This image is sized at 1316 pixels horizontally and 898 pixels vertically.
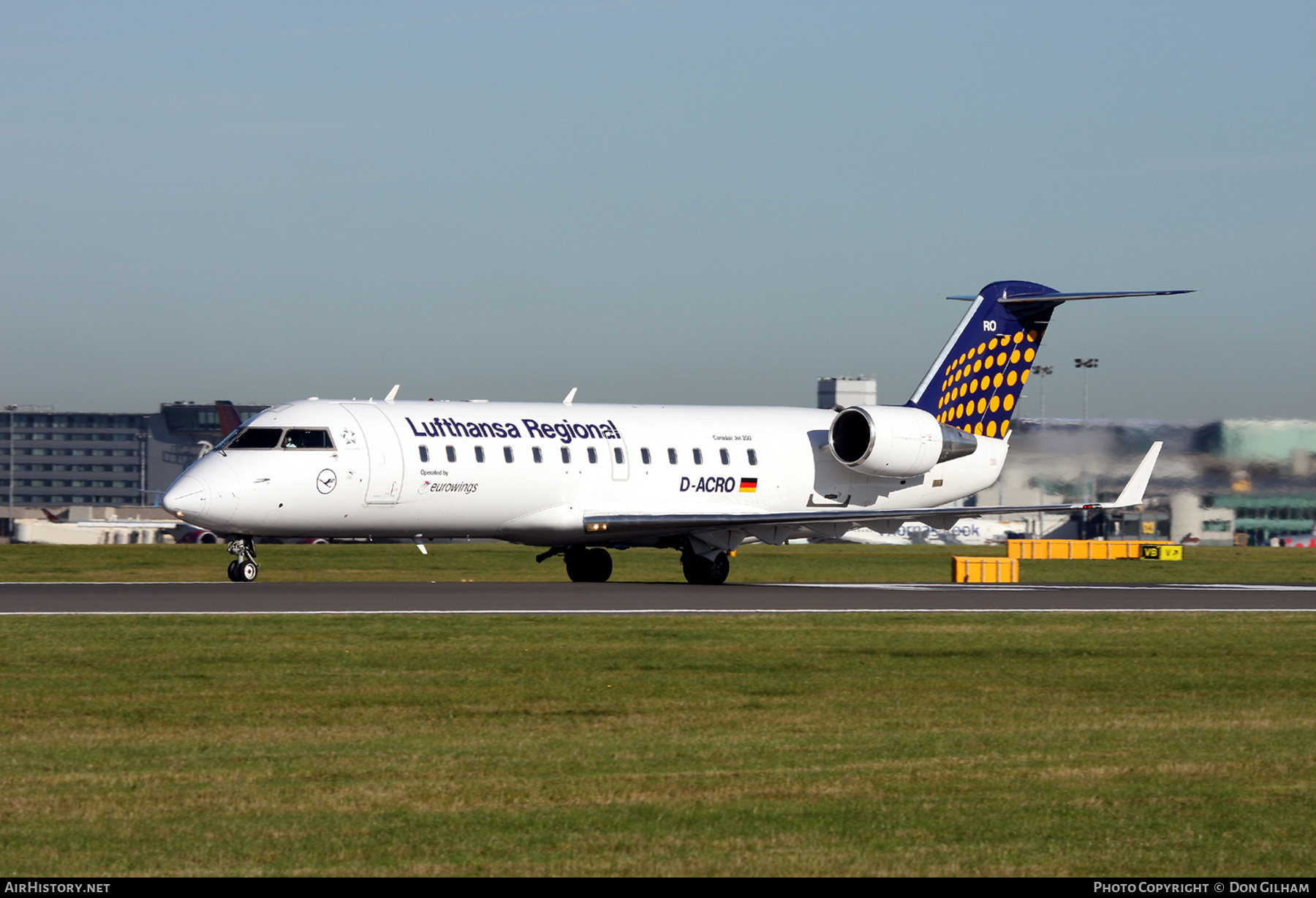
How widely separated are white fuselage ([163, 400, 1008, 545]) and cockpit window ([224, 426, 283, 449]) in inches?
6.3

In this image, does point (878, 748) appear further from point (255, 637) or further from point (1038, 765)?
point (255, 637)

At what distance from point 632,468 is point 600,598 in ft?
29.4

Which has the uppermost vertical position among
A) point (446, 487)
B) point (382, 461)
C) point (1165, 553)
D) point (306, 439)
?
point (306, 439)

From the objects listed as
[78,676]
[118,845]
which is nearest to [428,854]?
[118,845]

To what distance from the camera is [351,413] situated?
36.5m

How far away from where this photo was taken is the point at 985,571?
4588 centimetres

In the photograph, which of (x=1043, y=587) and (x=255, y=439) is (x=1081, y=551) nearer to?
(x=1043, y=587)

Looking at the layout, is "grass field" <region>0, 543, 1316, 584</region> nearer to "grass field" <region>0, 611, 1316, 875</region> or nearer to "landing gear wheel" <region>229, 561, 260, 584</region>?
"landing gear wheel" <region>229, 561, 260, 584</region>

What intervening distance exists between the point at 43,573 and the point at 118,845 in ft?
138

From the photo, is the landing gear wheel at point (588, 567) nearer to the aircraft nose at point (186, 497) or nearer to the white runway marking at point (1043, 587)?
the white runway marking at point (1043, 587)

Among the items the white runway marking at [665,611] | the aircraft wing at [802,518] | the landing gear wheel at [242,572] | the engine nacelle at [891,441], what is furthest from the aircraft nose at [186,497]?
the engine nacelle at [891,441]

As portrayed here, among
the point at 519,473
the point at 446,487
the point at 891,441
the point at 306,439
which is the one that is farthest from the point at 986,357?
the point at 306,439

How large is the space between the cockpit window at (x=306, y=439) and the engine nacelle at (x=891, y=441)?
1386 centimetres

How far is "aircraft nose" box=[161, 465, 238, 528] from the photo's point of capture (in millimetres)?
33438
